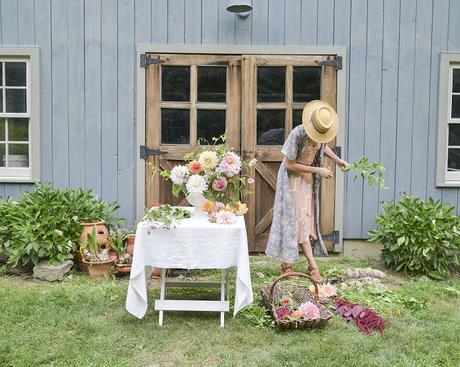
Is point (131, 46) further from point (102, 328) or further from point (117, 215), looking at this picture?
point (102, 328)

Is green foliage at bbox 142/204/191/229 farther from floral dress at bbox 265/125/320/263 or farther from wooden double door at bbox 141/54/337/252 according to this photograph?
wooden double door at bbox 141/54/337/252

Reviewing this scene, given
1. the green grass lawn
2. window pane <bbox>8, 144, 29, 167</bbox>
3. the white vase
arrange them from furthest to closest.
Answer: window pane <bbox>8, 144, 29, 167</bbox>
the white vase
the green grass lawn

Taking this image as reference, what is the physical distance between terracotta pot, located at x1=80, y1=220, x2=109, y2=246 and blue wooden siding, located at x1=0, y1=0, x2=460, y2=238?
0.70 meters

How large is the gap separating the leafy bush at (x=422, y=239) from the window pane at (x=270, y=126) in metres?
1.61

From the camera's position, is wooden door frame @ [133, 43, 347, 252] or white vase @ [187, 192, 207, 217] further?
wooden door frame @ [133, 43, 347, 252]

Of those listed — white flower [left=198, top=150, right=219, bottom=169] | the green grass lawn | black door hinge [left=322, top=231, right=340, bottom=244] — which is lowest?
the green grass lawn

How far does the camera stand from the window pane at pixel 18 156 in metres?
7.17

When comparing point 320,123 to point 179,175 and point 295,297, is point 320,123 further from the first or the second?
point 295,297

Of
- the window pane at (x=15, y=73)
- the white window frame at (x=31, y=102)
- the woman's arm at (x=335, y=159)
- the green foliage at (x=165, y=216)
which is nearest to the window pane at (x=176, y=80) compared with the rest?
the white window frame at (x=31, y=102)

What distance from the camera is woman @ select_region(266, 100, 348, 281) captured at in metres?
5.60

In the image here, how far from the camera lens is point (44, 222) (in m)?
6.19

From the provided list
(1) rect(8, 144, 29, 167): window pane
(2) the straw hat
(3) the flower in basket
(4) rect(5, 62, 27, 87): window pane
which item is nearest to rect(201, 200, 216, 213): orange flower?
(3) the flower in basket

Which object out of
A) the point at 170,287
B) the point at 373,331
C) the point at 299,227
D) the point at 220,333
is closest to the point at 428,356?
the point at 373,331

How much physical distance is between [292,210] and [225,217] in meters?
1.23
